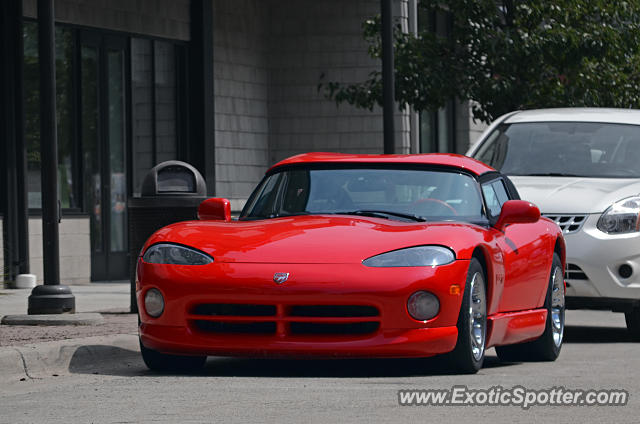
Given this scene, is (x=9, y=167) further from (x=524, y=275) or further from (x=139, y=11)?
(x=524, y=275)

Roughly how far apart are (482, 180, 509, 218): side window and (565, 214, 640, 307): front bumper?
1.43 m

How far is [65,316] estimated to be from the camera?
35.3 ft

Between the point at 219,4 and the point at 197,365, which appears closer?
the point at 197,365

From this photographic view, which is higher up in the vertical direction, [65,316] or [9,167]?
[9,167]

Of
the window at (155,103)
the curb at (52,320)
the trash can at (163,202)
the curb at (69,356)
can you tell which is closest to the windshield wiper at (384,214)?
the curb at (69,356)

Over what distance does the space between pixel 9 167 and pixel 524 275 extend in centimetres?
932

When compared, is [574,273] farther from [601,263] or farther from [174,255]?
[174,255]

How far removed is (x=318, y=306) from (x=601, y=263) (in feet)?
12.4

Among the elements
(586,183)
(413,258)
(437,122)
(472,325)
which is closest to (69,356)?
(413,258)

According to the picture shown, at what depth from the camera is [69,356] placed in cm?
885

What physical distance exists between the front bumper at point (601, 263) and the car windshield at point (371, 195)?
2151mm

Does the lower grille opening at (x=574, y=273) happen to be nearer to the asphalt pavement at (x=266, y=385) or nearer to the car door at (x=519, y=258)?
the asphalt pavement at (x=266, y=385)

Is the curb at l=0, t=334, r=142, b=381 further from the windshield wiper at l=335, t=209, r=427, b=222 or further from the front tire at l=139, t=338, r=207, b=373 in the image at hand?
the windshield wiper at l=335, t=209, r=427, b=222

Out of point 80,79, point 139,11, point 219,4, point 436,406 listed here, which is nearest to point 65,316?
point 436,406
